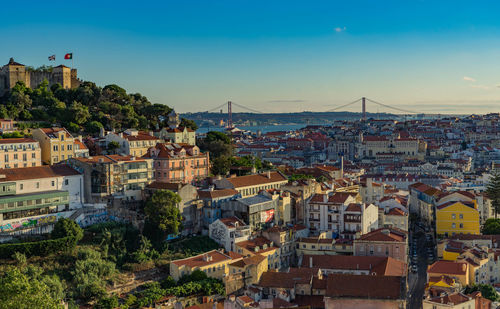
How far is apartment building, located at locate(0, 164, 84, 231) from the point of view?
85.4ft

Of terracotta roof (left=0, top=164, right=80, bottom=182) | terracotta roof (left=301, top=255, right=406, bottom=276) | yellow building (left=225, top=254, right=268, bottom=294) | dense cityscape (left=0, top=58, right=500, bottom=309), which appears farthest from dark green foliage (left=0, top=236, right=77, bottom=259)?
terracotta roof (left=301, top=255, right=406, bottom=276)

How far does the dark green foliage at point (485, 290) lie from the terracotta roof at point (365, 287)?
3733 millimetres

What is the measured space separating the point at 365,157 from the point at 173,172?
5478 cm

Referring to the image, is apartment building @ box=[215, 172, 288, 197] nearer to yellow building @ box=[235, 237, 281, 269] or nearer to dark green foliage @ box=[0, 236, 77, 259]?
yellow building @ box=[235, 237, 281, 269]

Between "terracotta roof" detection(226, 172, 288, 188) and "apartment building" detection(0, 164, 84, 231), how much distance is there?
8.32 m

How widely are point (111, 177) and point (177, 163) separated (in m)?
4.99

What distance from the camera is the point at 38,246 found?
24.9m

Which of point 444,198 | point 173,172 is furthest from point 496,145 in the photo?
point 173,172

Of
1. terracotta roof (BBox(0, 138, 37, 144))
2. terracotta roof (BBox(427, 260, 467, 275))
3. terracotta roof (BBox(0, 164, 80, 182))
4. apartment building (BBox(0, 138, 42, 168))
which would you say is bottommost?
terracotta roof (BBox(427, 260, 467, 275))

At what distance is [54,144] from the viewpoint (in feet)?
108

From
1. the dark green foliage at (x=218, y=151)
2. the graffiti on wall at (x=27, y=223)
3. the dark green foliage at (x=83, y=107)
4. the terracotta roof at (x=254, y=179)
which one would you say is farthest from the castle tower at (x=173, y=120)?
the graffiti on wall at (x=27, y=223)

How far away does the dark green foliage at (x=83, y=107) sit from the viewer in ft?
132

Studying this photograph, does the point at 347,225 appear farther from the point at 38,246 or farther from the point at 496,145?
the point at 496,145

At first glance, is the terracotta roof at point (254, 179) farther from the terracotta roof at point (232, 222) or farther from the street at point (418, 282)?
the street at point (418, 282)
